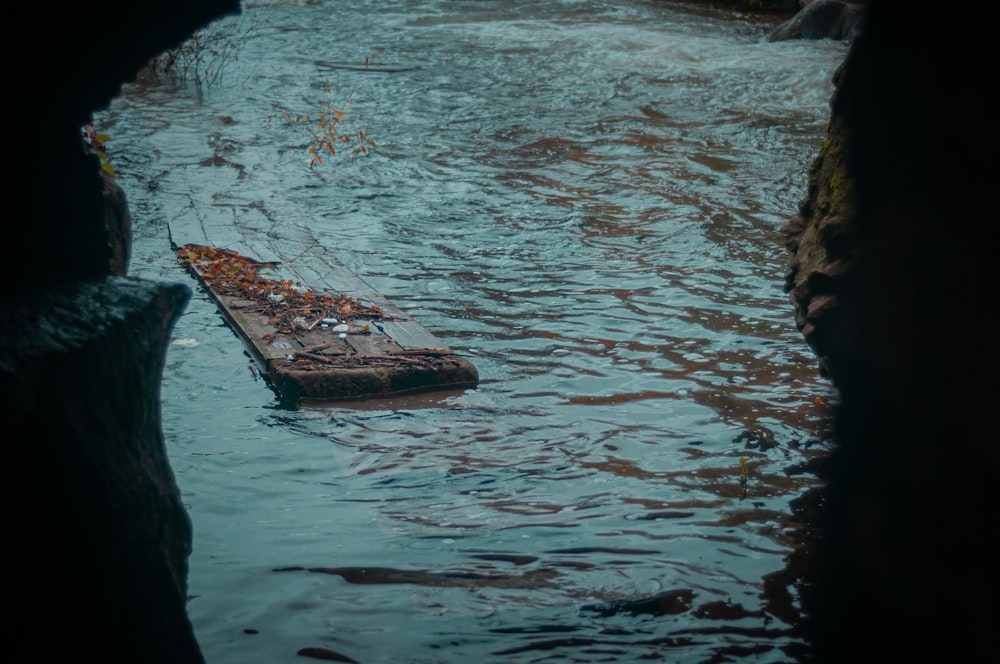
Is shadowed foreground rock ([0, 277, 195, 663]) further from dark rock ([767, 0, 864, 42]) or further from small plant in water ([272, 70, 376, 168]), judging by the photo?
dark rock ([767, 0, 864, 42])

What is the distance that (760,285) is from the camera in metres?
6.91

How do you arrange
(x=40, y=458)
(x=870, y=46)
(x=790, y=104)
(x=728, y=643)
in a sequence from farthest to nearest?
(x=790, y=104), (x=728, y=643), (x=870, y=46), (x=40, y=458)

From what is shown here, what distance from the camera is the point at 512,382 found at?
211 inches

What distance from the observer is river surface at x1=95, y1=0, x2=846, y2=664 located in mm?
3398

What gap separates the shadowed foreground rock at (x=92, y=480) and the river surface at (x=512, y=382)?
30.0 inches

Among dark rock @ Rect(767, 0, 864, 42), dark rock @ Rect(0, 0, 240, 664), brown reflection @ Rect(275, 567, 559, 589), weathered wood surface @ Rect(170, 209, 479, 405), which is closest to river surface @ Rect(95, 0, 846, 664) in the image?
brown reflection @ Rect(275, 567, 559, 589)

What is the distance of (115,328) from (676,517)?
247 cm

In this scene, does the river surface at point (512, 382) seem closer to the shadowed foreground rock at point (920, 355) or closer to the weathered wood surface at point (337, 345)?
the weathered wood surface at point (337, 345)

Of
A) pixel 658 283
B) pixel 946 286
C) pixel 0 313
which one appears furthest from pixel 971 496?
pixel 658 283

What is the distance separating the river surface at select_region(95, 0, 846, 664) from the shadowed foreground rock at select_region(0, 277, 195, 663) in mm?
762

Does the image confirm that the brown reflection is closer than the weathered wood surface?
Yes

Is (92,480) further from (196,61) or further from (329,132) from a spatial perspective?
(196,61)

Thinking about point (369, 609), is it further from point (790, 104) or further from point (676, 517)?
point (790, 104)

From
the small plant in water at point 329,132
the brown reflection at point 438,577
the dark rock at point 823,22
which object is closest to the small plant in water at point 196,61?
the small plant in water at point 329,132
